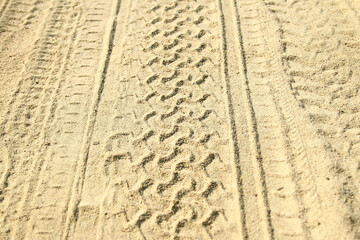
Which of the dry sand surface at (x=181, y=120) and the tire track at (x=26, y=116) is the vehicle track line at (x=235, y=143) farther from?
the tire track at (x=26, y=116)

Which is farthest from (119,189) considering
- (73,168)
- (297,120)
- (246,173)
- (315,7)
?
(315,7)

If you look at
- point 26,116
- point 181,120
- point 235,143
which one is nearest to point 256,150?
point 235,143

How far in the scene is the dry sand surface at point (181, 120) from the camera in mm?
2623

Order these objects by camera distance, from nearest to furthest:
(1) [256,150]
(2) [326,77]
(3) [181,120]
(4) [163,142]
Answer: (1) [256,150] < (4) [163,142] < (3) [181,120] < (2) [326,77]

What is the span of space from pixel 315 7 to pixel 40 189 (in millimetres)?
3406

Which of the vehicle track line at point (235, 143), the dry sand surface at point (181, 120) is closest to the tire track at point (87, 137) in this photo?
the dry sand surface at point (181, 120)

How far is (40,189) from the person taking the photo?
2.80m

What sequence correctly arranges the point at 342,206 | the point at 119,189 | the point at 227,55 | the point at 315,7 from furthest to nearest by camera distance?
the point at 315,7, the point at 227,55, the point at 119,189, the point at 342,206

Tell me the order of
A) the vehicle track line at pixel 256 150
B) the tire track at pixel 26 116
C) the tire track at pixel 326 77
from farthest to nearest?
the tire track at pixel 26 116, the tire track at pixel 326 77, the vehicle track line at pixel 256 150

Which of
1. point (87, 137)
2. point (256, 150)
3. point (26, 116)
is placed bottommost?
point (256, 150)

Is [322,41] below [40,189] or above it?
above

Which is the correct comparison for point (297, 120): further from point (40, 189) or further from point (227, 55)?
point (40, 189)

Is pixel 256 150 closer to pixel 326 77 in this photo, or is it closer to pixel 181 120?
pixel 181 120

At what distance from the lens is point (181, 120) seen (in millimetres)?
3229
